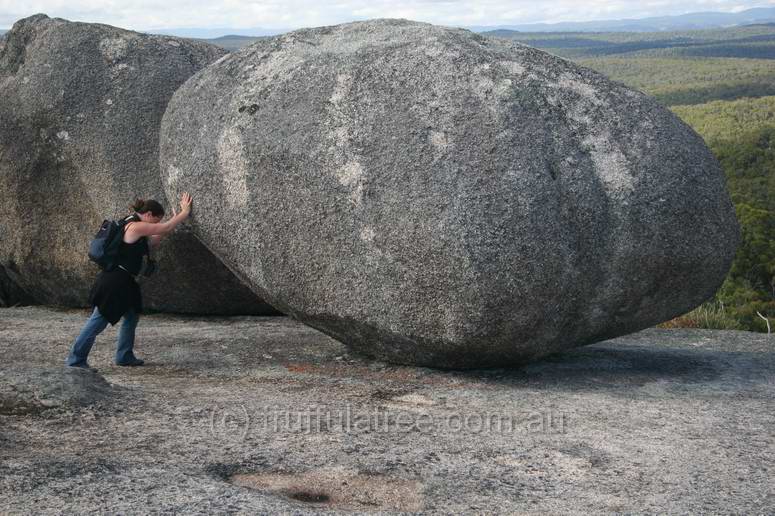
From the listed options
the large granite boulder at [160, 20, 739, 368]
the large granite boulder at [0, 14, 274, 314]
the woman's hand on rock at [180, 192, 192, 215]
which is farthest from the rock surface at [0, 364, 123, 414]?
the large granite boulder at [0, 14, 274, 314]

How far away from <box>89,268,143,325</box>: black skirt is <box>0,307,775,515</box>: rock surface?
0.58m

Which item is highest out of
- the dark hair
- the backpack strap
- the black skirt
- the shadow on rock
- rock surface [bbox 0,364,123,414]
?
the dark hair

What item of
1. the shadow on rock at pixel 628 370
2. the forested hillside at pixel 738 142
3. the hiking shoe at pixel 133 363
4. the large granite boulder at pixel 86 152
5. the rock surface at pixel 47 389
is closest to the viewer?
the rock surface at pixel 47 389

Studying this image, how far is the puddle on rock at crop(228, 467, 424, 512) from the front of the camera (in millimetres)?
5570

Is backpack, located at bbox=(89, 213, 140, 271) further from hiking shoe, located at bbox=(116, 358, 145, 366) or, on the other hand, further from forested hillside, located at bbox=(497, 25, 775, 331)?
forested hillside, located at bbox=(497, 25, 775, 331)

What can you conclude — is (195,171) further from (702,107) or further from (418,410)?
(702,107)

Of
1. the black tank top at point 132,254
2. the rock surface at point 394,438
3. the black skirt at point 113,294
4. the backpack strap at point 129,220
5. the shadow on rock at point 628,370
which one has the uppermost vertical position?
the backpack strap at point 129,220

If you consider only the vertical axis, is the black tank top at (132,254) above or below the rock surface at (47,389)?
above

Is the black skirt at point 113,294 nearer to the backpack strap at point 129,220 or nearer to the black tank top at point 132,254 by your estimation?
the black tank top at point 132,254

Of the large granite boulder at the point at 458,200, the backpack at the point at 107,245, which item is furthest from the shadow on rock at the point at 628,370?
the backpack at the point at 107,245

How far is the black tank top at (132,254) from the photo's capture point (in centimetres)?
920

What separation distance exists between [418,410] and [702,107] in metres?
75.2

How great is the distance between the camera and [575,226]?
8234 millimetres

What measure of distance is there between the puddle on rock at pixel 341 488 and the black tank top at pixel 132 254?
3944mm
